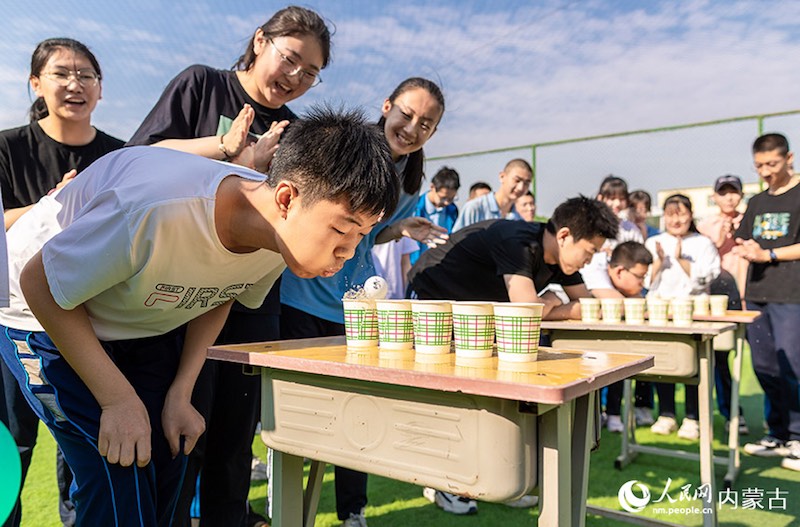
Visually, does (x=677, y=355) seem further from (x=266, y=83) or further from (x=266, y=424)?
(x=266, y=83)

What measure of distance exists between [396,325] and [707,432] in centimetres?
181

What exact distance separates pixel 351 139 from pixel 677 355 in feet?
6.17

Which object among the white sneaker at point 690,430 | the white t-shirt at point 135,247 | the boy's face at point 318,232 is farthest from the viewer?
the white sneaker at point 690,430

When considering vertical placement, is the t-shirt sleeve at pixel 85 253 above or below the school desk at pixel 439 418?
above

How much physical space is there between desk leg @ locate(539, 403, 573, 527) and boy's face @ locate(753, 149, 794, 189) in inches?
143

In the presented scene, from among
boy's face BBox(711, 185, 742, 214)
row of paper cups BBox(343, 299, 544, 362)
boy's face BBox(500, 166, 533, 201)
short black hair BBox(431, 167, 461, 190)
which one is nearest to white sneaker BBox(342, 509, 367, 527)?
row of paper cups BBox(343, 299, 544, 362)

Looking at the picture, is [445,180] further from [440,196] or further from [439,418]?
[439,418]

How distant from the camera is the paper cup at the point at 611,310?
287 centimetres

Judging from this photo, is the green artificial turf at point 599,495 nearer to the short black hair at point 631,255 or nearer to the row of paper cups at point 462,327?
the short black hair at point 631,255

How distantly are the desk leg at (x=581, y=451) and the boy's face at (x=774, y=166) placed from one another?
3305 mm

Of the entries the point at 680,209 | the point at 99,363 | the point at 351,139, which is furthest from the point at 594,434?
the point at 680,209

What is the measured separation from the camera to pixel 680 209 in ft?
14.5

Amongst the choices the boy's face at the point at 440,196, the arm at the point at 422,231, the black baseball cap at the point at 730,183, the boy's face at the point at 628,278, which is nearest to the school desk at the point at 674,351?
the arm at the point at 422,231

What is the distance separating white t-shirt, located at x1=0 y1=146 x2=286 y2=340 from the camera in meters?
1.17
